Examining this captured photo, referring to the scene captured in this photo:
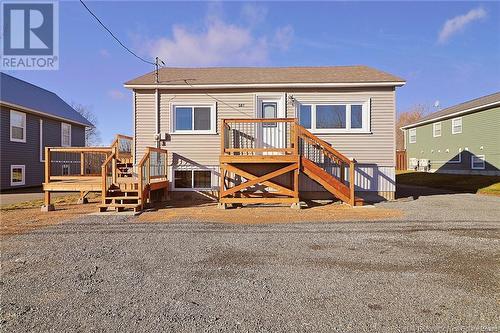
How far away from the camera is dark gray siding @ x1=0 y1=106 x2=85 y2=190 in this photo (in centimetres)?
1378

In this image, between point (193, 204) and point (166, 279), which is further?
point (193, 204)

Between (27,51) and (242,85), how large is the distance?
27.1 feet

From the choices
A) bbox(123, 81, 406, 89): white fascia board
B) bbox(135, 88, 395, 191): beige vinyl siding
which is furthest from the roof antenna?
bbox(135, 88, 395, 191): beige vinyl siding

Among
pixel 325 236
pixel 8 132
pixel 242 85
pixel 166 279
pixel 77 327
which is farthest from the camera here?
pixel 8 132

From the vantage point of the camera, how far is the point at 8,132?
46.1ft

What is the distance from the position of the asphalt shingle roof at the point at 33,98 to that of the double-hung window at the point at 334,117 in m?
14.5

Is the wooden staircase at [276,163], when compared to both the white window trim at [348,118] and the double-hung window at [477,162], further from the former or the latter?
the double-hung window at [477,162]


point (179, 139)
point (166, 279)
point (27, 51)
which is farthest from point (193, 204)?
point (27, 51)

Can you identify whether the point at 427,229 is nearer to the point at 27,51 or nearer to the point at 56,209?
the point at 56,209

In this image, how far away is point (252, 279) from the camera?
11.3 feet

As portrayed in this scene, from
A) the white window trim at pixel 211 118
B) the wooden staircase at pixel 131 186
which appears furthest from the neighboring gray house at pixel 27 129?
the white window trim at pixel 211 118

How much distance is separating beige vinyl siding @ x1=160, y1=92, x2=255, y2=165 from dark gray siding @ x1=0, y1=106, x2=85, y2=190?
31.5 ft

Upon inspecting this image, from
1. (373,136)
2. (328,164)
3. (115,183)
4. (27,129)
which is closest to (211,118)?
(115,183)

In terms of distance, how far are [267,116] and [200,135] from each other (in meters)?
2.51
